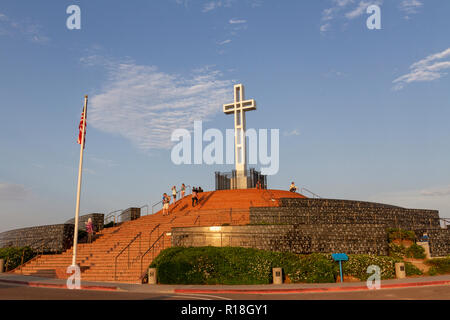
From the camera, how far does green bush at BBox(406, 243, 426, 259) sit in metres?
20.7

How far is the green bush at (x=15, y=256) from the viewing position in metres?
24.0

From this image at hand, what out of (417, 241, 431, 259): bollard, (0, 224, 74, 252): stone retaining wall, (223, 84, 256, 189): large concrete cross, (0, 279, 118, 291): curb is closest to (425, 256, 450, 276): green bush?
(417, 241, 431, 259): bollard

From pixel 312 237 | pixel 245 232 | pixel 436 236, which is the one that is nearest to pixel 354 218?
pixel 436 236

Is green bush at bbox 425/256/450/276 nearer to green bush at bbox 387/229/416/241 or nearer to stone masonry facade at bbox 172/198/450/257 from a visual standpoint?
stone masonry facade at bbox 172/198/450/257

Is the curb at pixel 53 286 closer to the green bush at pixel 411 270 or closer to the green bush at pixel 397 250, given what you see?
the green bush at pixel 411 270

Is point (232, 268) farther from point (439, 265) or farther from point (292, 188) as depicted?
point (292, 188)

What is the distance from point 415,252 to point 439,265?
50.9 inches

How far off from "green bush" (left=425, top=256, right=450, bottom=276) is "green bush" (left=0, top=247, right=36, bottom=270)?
23.3m

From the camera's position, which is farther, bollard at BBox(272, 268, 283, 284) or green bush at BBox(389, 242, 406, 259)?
green bush at BBox(389, 242, 406, 259)

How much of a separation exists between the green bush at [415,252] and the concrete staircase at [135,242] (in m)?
9.30
